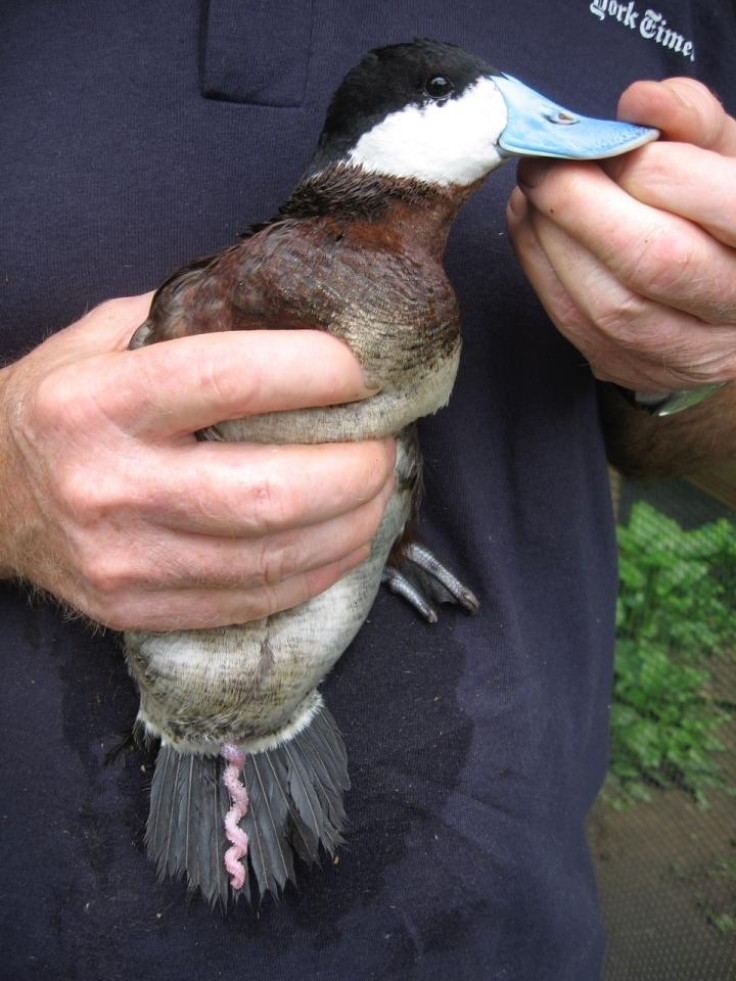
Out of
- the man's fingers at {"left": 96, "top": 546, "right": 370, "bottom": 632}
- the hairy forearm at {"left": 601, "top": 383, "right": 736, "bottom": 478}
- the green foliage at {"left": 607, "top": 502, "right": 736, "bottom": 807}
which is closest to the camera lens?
the man's fingers at {"left": 96, "top": 546, "right": 370, "bottom": 632}

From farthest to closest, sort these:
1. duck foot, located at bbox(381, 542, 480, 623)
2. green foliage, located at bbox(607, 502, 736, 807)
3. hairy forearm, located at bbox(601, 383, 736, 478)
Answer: green foliage, located at bbox(607, 502, 736, 807) < hairy forearm, located at bbox(601, 383, 736, 478) < duck foot, located at bbox(381, 542, 480, 623)

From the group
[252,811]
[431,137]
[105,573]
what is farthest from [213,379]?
[252,811]

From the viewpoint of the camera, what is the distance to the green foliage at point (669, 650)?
77.4 inches

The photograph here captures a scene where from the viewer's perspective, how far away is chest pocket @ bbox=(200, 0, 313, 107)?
0.90 m

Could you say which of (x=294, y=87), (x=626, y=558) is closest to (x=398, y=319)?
(x=294, y=87)

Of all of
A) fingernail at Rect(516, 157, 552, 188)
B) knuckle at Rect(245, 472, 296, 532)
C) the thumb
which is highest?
the thumb

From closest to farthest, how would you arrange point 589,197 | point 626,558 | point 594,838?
point 589,197 < point 594,838 < point 626,558

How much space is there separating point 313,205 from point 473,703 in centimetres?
59

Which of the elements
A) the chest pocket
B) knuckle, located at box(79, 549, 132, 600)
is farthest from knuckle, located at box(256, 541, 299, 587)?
the chest pocket

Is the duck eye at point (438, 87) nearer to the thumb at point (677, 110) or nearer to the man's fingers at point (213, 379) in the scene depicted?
the thumb at point (677, 110)

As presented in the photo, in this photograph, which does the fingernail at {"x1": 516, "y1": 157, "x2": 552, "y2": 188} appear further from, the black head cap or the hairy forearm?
the hairy forearm

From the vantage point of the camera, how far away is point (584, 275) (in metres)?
0.79

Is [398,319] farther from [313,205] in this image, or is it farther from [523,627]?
[523,627]

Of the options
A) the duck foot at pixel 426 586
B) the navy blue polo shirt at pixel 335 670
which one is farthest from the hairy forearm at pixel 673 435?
the duck foot at pixel 426 586
